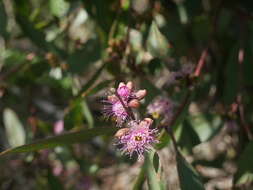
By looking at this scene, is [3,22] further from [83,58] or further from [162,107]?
[162,107]

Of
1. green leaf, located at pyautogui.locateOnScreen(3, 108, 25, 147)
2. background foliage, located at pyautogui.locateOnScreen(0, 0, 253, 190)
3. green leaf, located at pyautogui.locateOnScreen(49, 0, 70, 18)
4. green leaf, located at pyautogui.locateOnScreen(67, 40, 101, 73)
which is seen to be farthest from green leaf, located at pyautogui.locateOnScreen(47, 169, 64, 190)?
green leaf, located at pyautogui.locateOnScreen(49, 0, 70, 18)

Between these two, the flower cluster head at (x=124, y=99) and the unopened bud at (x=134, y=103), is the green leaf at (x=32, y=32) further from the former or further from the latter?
the unopened bud at (x=134, y=103)

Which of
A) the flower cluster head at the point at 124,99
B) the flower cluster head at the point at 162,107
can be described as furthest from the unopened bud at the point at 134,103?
the flower cluster head at the point at 162,107

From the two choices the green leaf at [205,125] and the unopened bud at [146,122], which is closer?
the unopened bud at [146,122]

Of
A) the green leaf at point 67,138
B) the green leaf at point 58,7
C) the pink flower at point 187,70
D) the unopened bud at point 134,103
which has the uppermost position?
the green leaf at point 58,7

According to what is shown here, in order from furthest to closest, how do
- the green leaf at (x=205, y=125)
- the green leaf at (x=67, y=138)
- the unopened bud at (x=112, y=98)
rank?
the green leaf at (x=205, y=125)
the unopened bud at (x=112, y=98)
the green leaf at (x=67, y=138)

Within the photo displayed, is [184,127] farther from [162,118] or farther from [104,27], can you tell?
[104,27]

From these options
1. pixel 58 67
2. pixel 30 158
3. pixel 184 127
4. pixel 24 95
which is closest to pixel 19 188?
pixel 24 95
